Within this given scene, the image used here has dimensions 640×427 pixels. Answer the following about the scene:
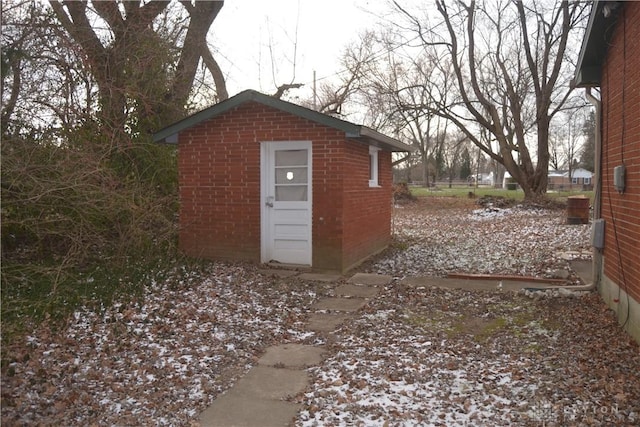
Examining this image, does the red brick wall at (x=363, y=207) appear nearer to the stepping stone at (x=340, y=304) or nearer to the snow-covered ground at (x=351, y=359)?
the snow-covered ground at (x=351, y=359)

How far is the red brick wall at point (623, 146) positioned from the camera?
5422 millimetres

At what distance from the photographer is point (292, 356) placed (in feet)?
16.9

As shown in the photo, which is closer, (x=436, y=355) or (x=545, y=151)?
(x=436, y=355)

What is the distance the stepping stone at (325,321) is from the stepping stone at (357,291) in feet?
3.38

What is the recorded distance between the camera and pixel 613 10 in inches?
239

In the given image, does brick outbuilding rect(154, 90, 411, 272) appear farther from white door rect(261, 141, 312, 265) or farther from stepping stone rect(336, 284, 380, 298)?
stepping stone rect(336, 284, 380, 298)

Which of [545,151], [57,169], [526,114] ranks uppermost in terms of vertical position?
→ [526,114]

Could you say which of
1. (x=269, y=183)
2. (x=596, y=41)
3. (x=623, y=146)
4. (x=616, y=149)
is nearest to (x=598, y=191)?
(x=616, y=149)

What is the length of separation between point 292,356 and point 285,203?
4.44m

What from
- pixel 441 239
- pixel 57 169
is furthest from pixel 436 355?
pixel 441 239

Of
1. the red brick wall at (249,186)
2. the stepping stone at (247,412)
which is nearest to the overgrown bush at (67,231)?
the red brick wall at (249,186)

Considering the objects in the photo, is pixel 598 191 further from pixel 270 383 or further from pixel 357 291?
pixel 270 383

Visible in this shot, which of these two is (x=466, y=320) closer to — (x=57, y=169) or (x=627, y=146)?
(x=627, y=146)

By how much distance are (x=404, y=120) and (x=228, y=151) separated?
17.6m
